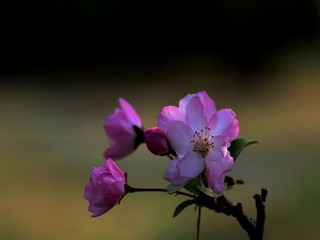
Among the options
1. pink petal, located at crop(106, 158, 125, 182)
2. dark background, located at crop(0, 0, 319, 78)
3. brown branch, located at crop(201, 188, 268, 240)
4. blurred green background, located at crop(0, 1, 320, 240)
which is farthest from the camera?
dark background, located at crop(0, 0, 319, 78)

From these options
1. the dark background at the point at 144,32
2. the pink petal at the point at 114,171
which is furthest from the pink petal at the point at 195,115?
the dark background at the point at 144,32

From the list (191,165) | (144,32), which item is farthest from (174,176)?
(144,32)

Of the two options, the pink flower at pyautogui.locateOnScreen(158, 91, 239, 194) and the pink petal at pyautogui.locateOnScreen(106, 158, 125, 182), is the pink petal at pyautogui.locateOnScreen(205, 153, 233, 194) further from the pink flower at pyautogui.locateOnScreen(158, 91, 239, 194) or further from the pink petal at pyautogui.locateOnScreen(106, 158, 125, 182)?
the pink petal at pyautogui.locateOnScreen(106, 158, 125, 182)

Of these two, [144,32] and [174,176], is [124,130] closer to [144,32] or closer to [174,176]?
[174,176]

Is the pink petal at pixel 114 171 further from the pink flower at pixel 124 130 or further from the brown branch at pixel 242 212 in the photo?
the pink flower at pixel 124 130

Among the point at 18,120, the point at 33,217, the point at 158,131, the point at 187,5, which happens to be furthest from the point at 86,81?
the point at 158,131

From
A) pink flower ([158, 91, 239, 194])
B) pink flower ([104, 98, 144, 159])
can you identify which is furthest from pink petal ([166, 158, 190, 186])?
pink flower ([104, 98, 144, 159])

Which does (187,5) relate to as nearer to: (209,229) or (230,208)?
(209,229)
